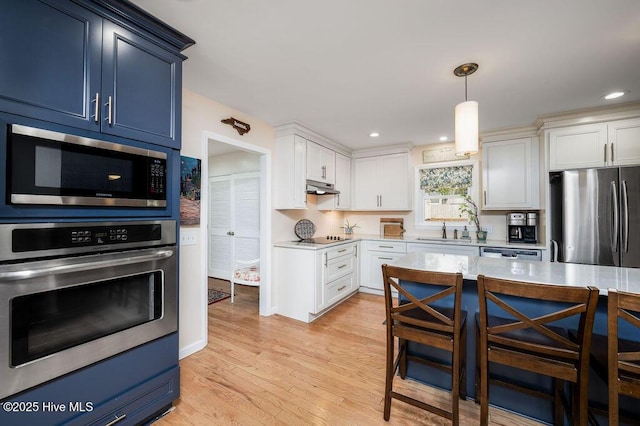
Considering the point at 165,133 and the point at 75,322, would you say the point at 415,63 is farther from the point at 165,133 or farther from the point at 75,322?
the point at 75,322

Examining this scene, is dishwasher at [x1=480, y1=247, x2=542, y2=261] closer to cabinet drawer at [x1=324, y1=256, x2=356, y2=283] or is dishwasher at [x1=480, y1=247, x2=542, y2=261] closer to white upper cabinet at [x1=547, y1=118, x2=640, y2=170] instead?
white upper cabinet at [x1=547, y1=118, x2=640, y2=170]

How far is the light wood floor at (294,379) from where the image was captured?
1739 mm

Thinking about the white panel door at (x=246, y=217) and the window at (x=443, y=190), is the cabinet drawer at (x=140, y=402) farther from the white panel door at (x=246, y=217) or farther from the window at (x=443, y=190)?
the window at (x=443, y=190)

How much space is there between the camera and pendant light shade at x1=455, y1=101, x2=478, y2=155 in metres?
1.90

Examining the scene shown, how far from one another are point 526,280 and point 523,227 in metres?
2.57

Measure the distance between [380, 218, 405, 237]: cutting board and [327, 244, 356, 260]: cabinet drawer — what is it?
34.7 inches

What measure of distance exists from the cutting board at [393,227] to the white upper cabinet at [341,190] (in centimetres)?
78

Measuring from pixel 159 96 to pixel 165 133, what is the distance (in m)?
0.23

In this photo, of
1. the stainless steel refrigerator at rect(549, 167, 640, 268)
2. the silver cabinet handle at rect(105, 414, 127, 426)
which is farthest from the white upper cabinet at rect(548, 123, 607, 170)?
the silver cabinet handle at rect(105, 414, 127, 426)

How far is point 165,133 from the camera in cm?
171

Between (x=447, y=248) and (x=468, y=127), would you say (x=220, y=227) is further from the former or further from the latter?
(x=468, y=127)

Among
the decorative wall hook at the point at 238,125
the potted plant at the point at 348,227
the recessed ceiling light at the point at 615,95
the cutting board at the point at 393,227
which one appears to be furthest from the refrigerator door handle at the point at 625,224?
the decorative wall hook at the point at 238,125

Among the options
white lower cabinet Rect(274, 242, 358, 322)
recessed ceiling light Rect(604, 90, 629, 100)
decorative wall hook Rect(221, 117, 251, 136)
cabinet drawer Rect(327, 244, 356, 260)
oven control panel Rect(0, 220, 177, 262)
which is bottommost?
white lower cabinet Rect(274, 242, 358, 322)

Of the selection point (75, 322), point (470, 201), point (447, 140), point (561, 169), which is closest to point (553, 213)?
point (561, 169)
